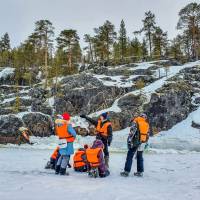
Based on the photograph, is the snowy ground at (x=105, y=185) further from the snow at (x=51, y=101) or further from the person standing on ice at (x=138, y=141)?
the snow at (x=51, y=101)

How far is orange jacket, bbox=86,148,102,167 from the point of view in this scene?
398 inches

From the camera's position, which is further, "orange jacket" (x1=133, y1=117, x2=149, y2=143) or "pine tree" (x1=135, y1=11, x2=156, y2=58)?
"pine tree" (x1=135, y1=11, x2=156, y2=58)

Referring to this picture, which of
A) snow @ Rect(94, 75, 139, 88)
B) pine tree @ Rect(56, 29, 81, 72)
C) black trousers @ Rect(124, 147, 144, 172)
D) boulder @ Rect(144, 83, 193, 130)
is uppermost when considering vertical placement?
pine tree @ Rect(56, 29, 81, 72)

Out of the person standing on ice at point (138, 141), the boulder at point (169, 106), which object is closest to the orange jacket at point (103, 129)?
the person standing on ice at point (138, 141)

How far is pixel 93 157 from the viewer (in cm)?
1018

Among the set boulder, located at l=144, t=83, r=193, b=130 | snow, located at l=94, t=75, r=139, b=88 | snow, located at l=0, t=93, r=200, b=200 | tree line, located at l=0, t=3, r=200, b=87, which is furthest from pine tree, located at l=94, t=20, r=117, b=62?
A: snow, located at l=0, t=93, r=200, b=200

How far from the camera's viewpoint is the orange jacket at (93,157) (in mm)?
10109

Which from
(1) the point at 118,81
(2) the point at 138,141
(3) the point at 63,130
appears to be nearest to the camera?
(3) the point at 63,130

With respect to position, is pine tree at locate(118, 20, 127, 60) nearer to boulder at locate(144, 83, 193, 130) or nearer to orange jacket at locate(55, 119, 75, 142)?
boulder at locate(144, 83, 193, 130)

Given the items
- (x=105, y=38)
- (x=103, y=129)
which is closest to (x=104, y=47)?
(x=105, y=38)

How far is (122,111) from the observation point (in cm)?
3447

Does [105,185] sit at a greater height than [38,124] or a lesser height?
lesser

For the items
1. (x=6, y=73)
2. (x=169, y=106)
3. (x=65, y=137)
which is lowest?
(x=65, y=137)

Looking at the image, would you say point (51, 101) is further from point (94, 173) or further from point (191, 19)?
point (94, 173)
